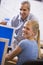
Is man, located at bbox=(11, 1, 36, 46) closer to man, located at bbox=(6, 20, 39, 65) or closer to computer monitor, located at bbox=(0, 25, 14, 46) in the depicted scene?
computer monitor, located at bbox=(0, 25, 14, 46)

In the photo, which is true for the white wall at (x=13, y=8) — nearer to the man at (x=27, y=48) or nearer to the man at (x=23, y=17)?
the man at (x=23, y=17)

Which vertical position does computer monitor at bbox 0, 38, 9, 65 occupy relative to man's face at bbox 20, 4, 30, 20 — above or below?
below

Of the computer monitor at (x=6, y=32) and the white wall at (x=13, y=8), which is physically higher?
the white wall at (x=13, y=8)

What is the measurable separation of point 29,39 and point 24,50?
0.13m

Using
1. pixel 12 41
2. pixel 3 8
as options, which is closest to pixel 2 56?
pixel 12 41

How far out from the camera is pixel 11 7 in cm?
391

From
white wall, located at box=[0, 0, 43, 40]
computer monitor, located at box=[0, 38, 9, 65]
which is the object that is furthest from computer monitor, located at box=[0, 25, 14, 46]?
white wall, located at box=[0, 0, 43, 40]

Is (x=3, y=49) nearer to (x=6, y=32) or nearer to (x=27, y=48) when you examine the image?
(x=27, y=48)


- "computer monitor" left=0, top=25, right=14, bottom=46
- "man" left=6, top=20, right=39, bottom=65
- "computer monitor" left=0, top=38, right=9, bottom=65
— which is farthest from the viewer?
"computer monitor" left=0, top=25, right=14, bottom=46

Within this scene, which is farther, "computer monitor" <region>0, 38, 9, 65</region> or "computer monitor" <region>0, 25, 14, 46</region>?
"computer monitor" <region>0, 25, 14, 46</region>

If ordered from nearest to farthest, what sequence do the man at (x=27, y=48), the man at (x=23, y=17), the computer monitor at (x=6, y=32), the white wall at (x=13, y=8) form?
the man at (x=27, y=48) < the computer monitor at (x=6, y=32) < the man at (x=23, y=17) < the white wall at (x=13, y=8)

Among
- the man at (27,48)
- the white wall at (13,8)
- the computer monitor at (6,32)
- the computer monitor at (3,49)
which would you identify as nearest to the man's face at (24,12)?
the computer monitor at (6,32)

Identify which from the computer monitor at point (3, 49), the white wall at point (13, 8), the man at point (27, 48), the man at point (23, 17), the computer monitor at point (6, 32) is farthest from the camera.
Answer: the white wall at point (13, 8)

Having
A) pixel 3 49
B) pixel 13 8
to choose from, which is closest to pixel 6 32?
pixel 3 49
